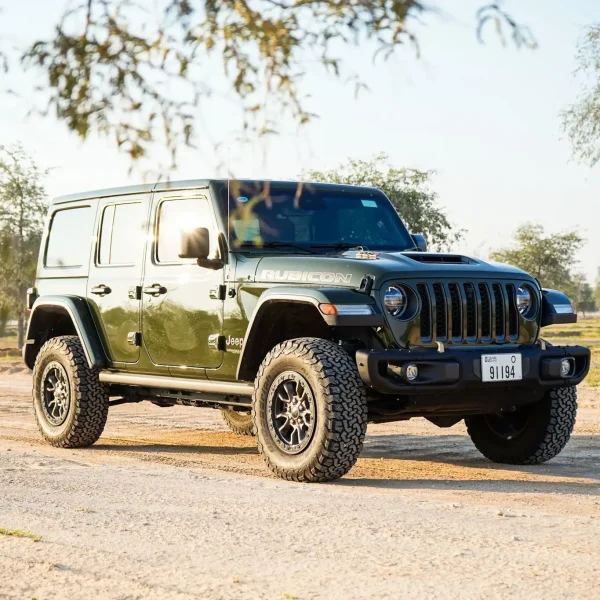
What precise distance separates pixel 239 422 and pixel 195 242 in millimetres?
3201

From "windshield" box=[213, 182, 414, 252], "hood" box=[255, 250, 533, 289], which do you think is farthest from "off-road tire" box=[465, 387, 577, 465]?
"windshield" box=[213, 182, 414, 252]

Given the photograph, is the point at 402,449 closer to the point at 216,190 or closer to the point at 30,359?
the point at 216,190

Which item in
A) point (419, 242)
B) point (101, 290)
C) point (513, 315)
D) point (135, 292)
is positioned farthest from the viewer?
point (101, 290)

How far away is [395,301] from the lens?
7.56 metres

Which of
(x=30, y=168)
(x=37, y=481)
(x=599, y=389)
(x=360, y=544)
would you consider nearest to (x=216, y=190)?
(x=37, y=481)

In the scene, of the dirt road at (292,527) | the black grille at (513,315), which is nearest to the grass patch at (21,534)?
the dirt road at (292,527)

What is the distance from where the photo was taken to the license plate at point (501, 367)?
7656 millimetres

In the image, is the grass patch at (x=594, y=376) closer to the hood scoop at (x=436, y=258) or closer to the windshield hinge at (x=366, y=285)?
the hood scoop at (x=436, y=258)

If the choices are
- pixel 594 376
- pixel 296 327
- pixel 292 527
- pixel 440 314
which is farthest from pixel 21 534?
pixel 594 376

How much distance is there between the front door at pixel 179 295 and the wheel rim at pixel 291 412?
82cm

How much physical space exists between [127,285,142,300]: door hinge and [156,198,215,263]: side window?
302mm

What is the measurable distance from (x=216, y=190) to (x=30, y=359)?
2.95 m

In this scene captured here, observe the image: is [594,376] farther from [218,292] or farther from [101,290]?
[218,292]

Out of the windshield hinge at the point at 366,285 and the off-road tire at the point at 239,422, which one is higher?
the windshield hinge at the point at 366,285
